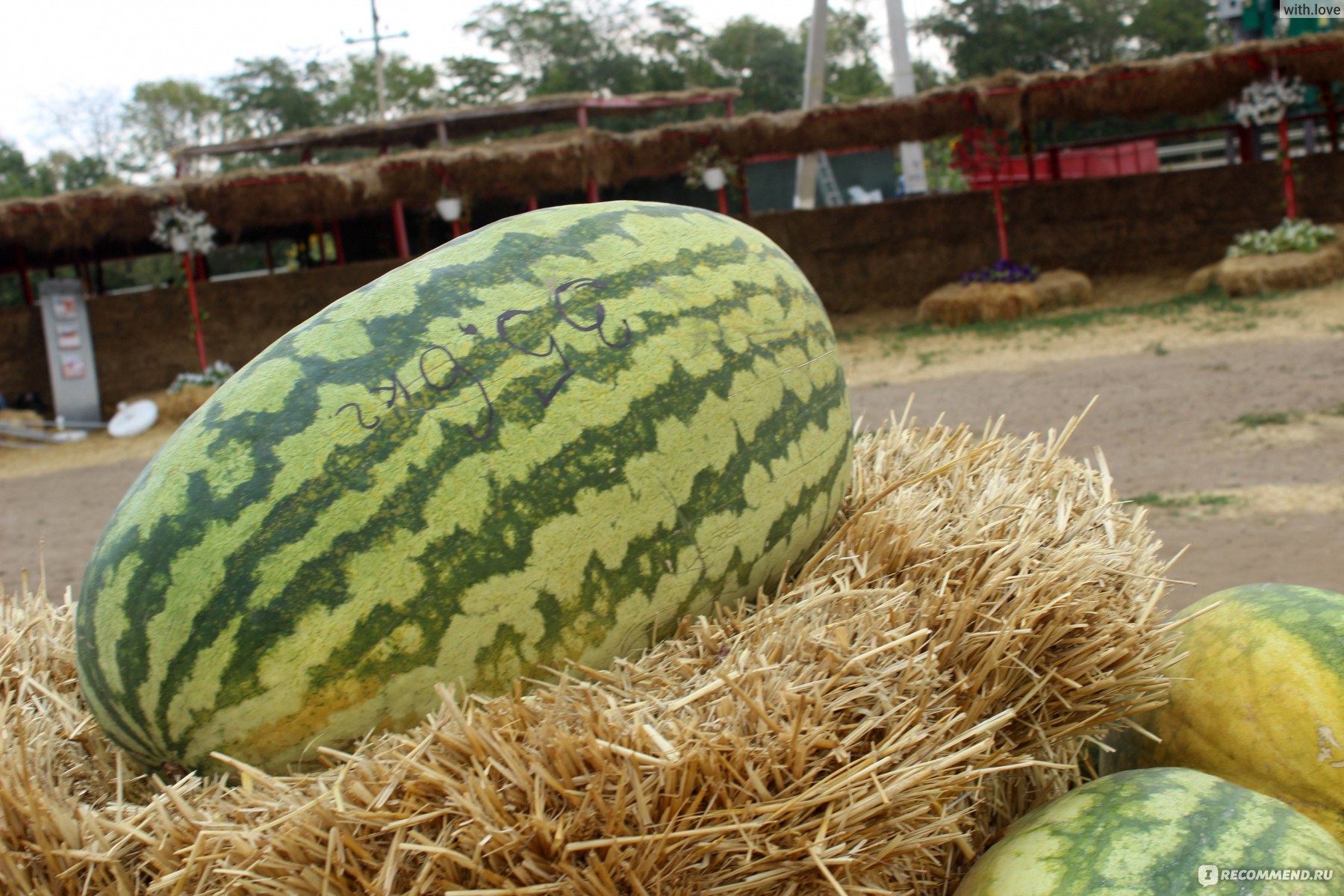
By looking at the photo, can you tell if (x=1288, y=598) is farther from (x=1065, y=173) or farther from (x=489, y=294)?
(x=1065, y=173)

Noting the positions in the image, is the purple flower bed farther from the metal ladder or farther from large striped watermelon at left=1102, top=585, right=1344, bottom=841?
the metal ladder

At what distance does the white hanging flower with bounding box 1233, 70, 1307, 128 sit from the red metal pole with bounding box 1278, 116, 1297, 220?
13 cm

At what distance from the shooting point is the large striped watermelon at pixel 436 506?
1.55 m

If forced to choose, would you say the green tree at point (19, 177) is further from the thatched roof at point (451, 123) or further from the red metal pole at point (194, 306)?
the red metal pole at point (194, 306)

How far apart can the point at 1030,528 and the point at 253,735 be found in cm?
147

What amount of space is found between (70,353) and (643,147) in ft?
31.9

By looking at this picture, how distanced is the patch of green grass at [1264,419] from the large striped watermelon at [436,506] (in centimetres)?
677

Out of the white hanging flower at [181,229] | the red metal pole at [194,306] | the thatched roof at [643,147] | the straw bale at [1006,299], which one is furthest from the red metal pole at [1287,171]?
the red metal pole at [194,306]

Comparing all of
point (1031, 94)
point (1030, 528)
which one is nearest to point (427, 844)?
point (1030, 528)

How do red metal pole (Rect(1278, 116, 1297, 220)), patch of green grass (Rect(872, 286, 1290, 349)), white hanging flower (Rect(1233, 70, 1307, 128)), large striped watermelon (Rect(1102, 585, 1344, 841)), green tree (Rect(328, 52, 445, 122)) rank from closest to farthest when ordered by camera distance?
large striped watermelon (Rect(1102, 585, 1344, 841)), patch of green grass (Rect(872, 286, 1290, 349)), white hanging flower (Rect(1233, 70, 1307, 128)), red metal pole (Rect(1278, 116, 1297, 220)), green tree (Rect(328, 52, 445, 122))

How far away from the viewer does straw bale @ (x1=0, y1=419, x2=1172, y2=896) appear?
1.35m

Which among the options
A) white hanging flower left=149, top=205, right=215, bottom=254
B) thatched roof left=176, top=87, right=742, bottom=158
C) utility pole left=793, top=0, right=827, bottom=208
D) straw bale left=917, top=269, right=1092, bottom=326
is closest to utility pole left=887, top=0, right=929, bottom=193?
utility pole left=793, top=0, right=827, bottom=208

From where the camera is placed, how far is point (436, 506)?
1595 millimetres

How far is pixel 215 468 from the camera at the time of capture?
1644 mm
